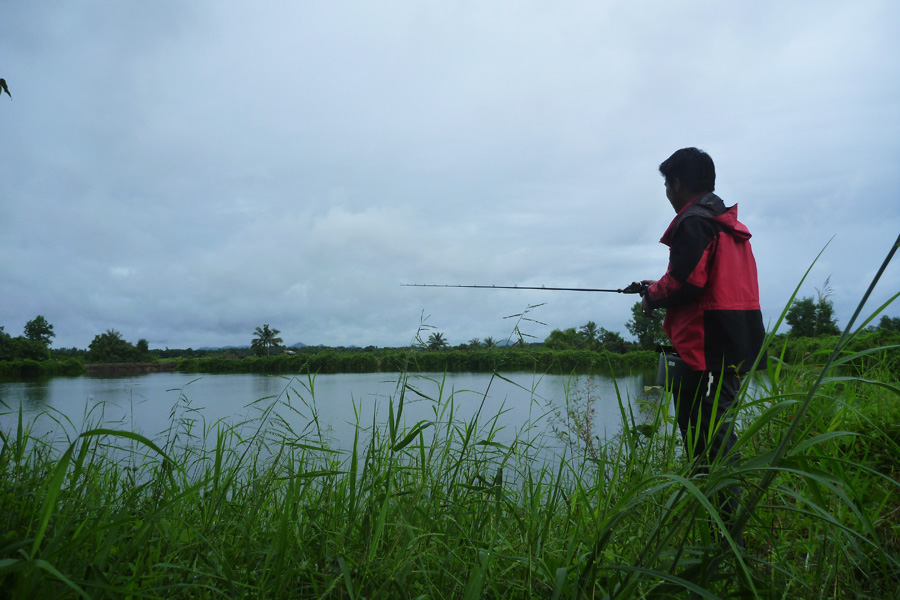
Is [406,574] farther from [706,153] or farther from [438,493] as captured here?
[706,153]

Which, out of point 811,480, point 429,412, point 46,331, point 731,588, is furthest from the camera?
point 46,331

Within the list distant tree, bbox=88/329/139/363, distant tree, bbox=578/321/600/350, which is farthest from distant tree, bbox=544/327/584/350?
distant tree, bbox=88/329/139/363

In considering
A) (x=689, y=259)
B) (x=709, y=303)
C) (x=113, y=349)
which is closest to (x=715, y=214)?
(x=689, y=259)

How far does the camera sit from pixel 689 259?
6.70ft

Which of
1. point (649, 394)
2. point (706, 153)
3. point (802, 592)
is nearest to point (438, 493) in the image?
point (802, 592)

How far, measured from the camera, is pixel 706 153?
7.63ft

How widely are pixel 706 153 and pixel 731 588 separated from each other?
74.5 inches

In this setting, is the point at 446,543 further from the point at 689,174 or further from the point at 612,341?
the point at 689,174

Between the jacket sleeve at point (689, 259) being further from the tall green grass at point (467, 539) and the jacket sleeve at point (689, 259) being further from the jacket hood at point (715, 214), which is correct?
the tall green grass at point (467, 539)

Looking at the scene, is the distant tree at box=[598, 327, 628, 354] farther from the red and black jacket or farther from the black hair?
the black hair

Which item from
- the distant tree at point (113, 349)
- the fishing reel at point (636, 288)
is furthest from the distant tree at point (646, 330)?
the distant tree at point (113, 349)

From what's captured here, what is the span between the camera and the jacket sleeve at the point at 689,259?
2.05 metres

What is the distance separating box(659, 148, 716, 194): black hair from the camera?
2.31m

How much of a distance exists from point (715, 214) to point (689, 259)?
265 millimetres
